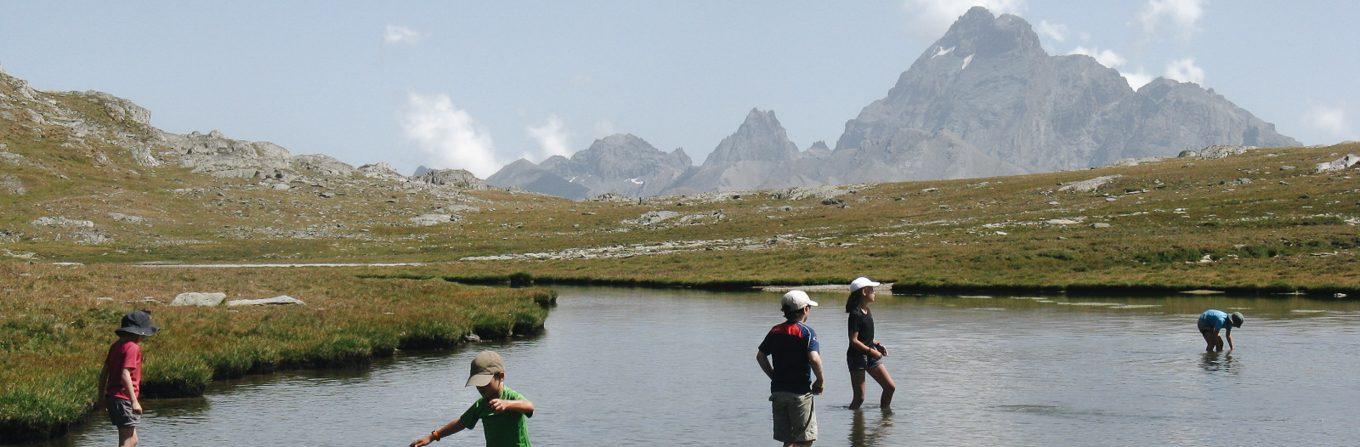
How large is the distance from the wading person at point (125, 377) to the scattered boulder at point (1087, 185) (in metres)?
145

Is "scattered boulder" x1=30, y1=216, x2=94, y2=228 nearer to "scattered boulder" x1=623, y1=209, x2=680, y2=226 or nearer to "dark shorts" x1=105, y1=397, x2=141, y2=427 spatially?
"scattered boulder" x1=623, y1=209, x2=680, y2=226

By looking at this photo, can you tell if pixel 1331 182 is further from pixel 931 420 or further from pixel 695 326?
pixel 931 420

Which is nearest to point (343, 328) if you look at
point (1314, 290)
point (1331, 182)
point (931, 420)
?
point (931, 420)

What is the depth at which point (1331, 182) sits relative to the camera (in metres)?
125

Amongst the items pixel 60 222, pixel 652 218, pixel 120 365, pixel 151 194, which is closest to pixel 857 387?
pixel 120 365

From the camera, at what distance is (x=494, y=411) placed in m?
12.2

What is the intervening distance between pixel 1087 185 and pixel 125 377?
14903 cm

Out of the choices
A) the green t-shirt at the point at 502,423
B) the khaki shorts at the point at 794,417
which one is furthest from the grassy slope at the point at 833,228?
the green t-shirt at the point at 502,423

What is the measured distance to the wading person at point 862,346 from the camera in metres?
21.5

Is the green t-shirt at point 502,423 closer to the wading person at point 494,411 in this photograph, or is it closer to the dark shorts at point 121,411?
the wading person at point 494,411

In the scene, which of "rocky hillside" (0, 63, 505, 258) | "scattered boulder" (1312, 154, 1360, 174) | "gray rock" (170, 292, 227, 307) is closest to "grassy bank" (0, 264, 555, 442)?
"gray rock" (170, 292, 227, 307)

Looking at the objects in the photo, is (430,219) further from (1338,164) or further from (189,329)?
(189,329)

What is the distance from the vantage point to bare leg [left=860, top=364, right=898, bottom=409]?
75.7 feet

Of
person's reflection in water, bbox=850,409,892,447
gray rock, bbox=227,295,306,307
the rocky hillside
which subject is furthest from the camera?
the rocky hillside
